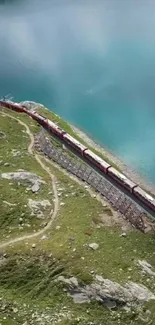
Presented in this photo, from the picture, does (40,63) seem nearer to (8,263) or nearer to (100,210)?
(100,210)

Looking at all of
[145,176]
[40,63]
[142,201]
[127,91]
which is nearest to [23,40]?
[40,63]

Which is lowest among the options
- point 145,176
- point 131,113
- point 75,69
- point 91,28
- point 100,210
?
point 100,210

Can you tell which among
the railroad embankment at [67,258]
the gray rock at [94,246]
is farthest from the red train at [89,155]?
the gray rock at [94,246]

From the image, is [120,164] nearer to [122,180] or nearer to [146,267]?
[122,180]

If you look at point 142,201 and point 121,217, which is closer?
point 121,217

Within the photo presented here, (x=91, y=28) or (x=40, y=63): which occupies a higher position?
(x=91, y=28)

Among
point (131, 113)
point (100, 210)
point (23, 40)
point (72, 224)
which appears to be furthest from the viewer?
point (23, 40)

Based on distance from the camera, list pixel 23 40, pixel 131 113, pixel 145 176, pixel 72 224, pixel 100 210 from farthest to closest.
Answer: pixel 23 40 < pixel 131 113 < pixel 145 176 < pixel 100 210 < pixel 72 224
